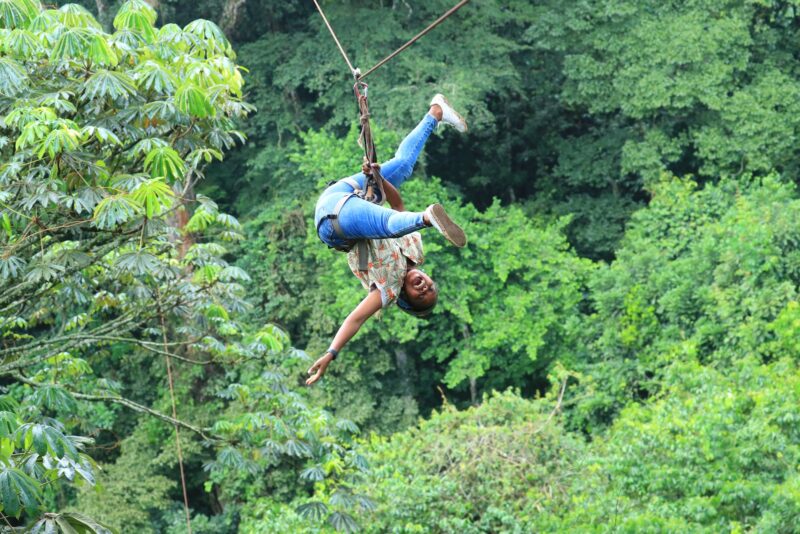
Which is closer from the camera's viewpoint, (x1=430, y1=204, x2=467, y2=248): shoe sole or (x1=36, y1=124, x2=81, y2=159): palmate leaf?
(x1=430, y1=204, x2=467, y2=248): shoe sole

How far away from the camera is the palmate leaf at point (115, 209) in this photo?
7090 mm

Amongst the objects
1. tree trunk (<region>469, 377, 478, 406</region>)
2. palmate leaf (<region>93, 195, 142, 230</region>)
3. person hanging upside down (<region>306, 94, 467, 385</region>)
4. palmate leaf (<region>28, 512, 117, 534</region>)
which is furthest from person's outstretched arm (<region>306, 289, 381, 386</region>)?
tree trunk (<region>469, 377, 478, 406</region>)

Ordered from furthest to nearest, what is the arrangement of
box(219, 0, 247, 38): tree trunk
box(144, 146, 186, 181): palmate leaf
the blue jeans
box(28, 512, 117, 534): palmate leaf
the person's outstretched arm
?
A: box(219, 0, 247, 38): tree trunk < box(144, 146, 186, 181): palmate leaf < box(28, 512, 117, 534): palmate leaf < the person's outstretched arm < the blue jeans

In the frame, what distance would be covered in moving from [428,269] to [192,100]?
27.2 feet

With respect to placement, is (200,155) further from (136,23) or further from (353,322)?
(353,322)

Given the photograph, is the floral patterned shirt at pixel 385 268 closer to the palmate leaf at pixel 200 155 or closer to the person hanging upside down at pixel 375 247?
the person hanging upside down at pixel 375 247

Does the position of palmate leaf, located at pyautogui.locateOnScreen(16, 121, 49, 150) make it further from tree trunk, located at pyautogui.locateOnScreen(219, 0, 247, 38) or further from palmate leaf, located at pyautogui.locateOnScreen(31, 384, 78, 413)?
tree trunk, located at pyautogui.locateOnScreen(219, 0, 247, 38)

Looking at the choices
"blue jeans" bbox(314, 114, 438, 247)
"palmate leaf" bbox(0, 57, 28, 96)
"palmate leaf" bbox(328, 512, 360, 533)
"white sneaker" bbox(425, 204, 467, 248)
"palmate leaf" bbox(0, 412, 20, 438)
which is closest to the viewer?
"white sneaker" bbox(425, 204, 467, 248)

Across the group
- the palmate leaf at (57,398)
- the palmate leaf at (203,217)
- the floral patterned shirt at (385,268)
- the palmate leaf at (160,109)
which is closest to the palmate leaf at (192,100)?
the palmate leaf at (160,109)

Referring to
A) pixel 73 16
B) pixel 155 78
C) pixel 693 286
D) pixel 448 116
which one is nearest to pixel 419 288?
pixel 448 116

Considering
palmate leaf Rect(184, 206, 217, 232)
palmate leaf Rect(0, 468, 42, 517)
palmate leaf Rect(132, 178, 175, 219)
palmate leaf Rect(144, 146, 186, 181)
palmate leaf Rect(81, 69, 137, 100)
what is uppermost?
palmate leaf Rect(81, 69, 137, 100)

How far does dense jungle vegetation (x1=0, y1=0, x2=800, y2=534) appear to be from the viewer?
25.9 feet

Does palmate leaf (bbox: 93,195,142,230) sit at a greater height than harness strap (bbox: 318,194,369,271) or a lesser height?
lesser

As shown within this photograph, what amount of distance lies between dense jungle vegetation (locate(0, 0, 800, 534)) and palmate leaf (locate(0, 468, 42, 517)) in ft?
0.04
